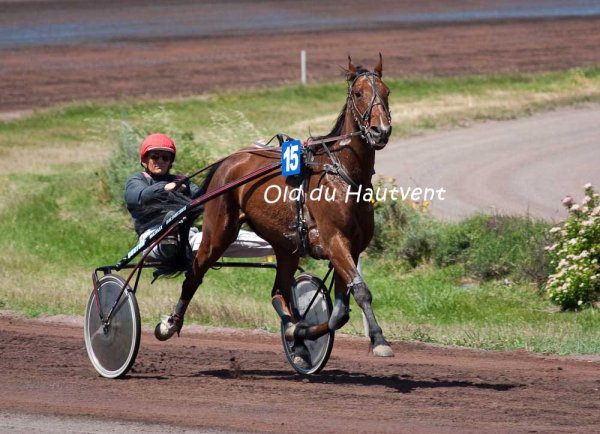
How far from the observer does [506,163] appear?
2125cm

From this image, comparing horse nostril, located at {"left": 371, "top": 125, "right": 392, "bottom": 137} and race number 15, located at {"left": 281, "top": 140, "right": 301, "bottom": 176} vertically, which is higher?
horse nostril, located at {"left": 371, "top": 125, "right": 392, "bottom": 137}

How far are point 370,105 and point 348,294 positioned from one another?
1249 mm

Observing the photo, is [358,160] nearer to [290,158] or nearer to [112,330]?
[290,158]

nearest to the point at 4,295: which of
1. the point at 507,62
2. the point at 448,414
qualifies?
the point at 448,414

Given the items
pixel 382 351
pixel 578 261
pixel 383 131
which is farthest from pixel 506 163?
pixel 382 351

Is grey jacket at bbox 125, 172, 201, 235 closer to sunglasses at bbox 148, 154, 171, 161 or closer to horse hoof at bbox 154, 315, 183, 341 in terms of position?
sunglasses at bbox 148, 154, 171, 161

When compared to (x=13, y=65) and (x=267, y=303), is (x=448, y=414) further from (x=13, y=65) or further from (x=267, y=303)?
(x=13, y=65)

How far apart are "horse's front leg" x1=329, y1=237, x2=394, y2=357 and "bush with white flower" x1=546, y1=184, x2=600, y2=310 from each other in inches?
206

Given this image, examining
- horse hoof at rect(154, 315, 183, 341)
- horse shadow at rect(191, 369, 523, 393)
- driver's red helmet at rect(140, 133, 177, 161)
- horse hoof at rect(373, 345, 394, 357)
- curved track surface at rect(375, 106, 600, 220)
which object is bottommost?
curved track surface at rect(375, 106, 600, 220)

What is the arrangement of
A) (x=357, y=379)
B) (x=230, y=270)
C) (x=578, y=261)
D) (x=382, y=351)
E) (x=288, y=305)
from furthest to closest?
(x=230, y=270) → (x=578, y=261) → (x=288, y=305) → (x=357, y=379) → (x=382, y=351)

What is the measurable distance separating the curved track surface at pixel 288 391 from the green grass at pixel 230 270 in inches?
48.4

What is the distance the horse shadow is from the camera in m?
8.05

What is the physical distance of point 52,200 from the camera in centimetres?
1922

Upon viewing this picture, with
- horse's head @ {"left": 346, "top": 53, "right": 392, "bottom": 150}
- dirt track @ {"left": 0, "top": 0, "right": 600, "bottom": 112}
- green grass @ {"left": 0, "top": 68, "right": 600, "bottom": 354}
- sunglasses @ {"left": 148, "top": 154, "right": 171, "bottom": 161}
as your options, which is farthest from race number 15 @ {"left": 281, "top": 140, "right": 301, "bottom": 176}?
dirt track @ {"left": 0, "top": 0, "right": 600, "bottom": 112}
